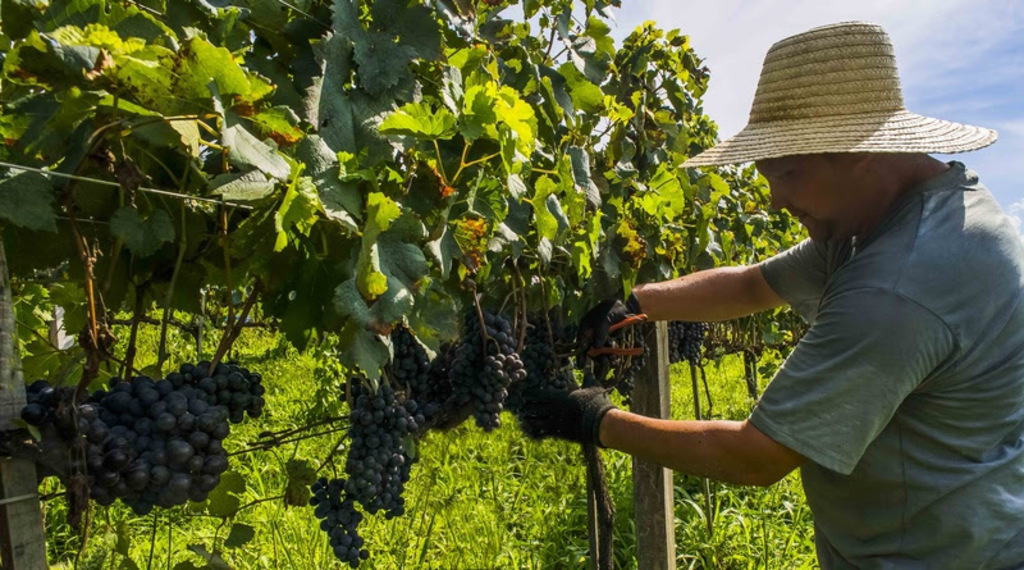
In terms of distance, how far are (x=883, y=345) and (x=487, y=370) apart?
818 mm

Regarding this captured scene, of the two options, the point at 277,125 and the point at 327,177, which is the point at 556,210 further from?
the point at 277,125

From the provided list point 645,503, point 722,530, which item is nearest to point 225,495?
point 645,503

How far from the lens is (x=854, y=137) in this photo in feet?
5.39

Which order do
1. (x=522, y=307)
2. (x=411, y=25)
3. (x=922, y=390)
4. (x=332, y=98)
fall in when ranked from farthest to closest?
(x=522, y=307) → (x=922, y=390) → (x=411, y=25) → (x=332, y=98)

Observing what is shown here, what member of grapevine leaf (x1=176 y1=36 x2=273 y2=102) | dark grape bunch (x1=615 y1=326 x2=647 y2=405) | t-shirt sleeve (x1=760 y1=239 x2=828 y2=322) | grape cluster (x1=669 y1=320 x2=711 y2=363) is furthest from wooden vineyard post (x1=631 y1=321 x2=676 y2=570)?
grapevine leaf (x1=176 y1=36 x2=273 y2=102)

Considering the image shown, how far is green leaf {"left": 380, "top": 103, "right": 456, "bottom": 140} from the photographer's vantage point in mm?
1265

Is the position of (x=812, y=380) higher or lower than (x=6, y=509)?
higher

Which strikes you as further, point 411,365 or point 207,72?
point 411,365

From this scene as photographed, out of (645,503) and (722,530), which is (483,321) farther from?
(722,530)

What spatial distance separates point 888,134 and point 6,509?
1.68 m

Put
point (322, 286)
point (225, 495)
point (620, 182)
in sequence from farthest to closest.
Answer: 1. point (620, 182)
2. point (225, 495)
3. point (322, 286)

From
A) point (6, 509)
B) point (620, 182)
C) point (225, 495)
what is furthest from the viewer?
point (620, 182)

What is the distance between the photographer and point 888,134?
65.3 inches

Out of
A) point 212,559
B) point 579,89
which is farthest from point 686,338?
point 212,559
